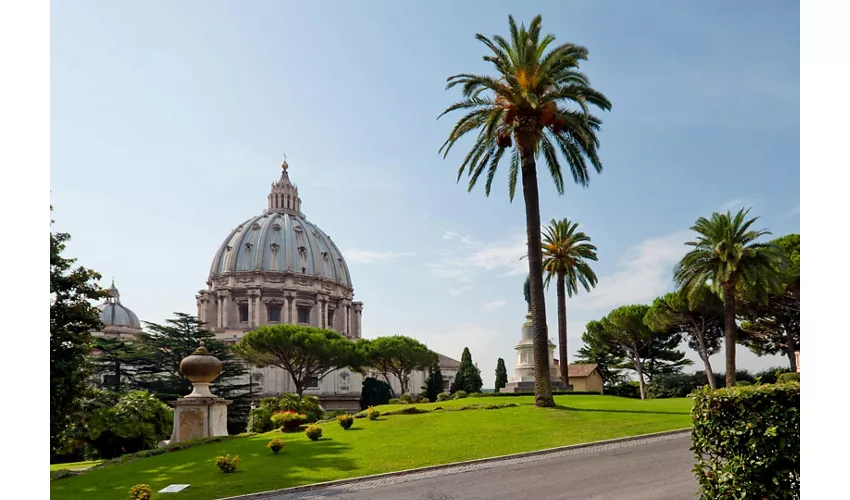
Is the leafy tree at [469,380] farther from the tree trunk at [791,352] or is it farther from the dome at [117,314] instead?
the dome at [117,314]

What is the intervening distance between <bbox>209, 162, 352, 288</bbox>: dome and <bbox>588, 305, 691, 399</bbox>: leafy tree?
69.5 meters

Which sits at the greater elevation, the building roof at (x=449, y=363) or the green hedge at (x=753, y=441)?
the green hedge at (x=753, y=441)

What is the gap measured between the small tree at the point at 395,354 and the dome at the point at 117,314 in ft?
214

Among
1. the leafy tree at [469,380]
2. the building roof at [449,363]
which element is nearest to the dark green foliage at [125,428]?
the leafy tree at [469,380]

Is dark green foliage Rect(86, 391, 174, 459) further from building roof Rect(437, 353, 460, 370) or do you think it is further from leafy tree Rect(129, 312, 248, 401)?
building roof Rect(437, 353, 460, 370)

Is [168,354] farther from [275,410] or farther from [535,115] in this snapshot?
[535,115]

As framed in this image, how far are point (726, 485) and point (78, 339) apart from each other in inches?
836

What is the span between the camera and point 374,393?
75000 millimetres

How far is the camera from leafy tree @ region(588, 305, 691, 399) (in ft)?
198

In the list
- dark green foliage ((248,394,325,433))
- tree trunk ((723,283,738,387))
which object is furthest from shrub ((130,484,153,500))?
tree trunk ((723,283,738,387))

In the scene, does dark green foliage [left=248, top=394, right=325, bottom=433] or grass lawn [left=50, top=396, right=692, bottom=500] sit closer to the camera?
grass lawn [left=50, top=396, right=692, bottom=500]

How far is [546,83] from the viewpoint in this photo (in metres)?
28.1

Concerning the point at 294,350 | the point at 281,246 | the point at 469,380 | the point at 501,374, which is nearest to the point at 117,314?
the point at 281,246

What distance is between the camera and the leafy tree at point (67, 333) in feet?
69.5
